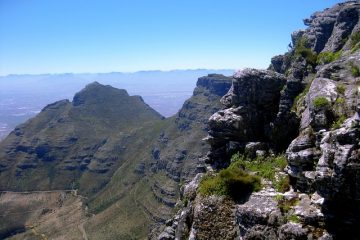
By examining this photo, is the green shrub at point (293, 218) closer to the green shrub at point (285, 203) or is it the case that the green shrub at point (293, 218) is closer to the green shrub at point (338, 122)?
the green shrub at point (285, 203)

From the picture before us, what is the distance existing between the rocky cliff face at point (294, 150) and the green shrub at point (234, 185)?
52 cm

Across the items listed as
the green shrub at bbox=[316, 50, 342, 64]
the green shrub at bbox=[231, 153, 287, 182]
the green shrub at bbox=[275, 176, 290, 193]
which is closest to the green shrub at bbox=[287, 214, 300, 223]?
the green shrub at bbox=[275, 176, 290, 193]

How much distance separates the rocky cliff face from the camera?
61.2ft

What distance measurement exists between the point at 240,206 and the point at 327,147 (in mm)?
6799

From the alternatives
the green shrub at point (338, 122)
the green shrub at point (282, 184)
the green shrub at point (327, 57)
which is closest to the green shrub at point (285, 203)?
the green shrub at point (282, 184)

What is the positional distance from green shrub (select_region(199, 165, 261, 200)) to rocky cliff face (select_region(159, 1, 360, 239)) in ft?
1.69

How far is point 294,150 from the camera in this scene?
76.8ft

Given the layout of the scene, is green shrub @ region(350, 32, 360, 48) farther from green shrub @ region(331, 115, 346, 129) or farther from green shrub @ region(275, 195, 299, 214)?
green shrub @ region(275, 195, 299, 214)

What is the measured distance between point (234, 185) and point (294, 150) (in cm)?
535

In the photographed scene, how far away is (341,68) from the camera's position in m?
28.7

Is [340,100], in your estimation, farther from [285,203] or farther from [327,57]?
[327,57]

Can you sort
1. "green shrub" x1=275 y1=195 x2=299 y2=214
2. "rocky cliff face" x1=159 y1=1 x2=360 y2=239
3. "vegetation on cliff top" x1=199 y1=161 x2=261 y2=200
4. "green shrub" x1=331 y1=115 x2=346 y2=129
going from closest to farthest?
1. "rocky cliff face" x1=159 y1=1 x2=360 y2=239
2. "green shrub" x1=275 y1=195 x2=299 y2=214
3. "green shrub" x1=331 y1=115 x2=346 y2=129
4. "vegetation on cliff top" x1=199 y1=161 x2=261 y2=200

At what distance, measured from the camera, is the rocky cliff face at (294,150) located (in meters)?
18.7

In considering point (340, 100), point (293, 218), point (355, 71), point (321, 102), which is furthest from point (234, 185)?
point (355, 71)
